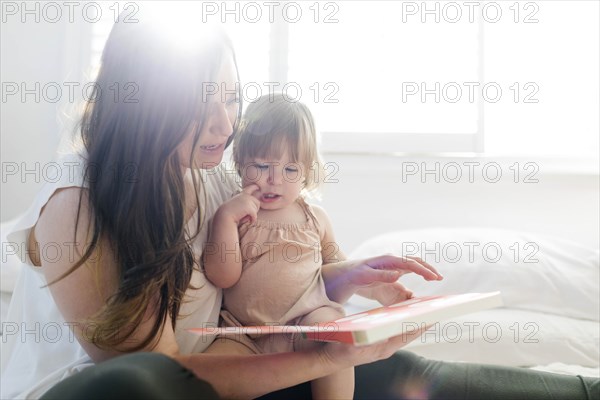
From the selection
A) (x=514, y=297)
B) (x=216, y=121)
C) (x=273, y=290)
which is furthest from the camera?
(x=514, y=297)

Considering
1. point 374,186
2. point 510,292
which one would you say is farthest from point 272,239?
point 374,186

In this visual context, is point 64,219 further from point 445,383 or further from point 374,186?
point 374,186

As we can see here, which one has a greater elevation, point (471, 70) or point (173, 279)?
point (471, 70)

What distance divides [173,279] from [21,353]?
0.29 metres

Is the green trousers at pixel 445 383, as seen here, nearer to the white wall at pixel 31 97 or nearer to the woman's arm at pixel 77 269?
the woman's arm at pixel 77 269

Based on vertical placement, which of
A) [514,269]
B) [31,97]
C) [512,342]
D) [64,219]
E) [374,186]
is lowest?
[512,342]

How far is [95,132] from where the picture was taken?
92 cm

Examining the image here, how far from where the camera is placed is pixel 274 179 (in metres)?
1.12

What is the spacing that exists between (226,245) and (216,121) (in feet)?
0.69

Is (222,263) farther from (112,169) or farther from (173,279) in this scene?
(112,169)

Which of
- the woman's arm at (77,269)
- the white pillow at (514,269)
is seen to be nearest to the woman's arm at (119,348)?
the woman's arm at (77,269)

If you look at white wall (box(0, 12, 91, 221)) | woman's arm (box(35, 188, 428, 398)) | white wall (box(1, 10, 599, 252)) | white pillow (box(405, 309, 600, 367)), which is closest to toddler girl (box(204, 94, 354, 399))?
woman's arm (box(35, 188, 428, 398))

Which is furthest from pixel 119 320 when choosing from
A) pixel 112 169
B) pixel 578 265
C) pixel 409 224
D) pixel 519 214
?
pixel 519 214

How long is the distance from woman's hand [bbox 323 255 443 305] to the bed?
38cm
